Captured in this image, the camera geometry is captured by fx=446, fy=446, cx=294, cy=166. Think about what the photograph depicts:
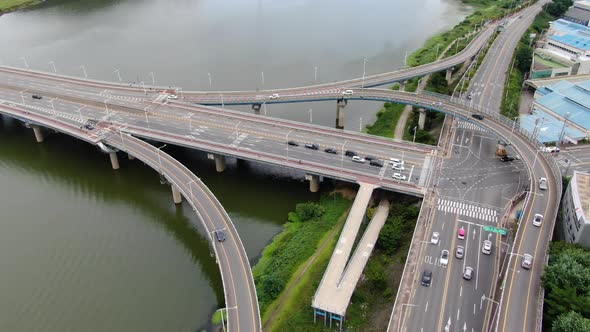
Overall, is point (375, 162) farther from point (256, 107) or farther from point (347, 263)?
point (256, 107)

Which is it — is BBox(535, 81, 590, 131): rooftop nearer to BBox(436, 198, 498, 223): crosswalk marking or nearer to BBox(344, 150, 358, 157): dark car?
BBox(436, 198, 498, 223): crosswalk marking

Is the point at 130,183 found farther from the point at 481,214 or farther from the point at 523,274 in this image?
the point at 523,274

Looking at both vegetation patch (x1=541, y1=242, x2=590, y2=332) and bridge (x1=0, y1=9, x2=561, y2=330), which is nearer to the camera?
vegetation patch (x1=541, y1=242, x2=590, y2=332)

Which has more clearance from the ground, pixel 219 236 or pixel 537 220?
pixel 537 220

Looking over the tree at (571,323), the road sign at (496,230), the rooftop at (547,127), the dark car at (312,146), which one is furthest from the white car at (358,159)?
the tree at (571,323)

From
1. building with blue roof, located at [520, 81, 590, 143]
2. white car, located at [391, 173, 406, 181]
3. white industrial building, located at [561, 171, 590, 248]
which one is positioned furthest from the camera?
building with blue roof, located at [520, 81, 590, 143]

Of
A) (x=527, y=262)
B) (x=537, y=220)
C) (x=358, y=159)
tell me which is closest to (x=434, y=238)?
(x=527, y=262)

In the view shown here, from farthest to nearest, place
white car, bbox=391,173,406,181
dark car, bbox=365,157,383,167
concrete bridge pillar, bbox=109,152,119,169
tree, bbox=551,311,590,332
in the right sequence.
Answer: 1. concrete bridge pillar, bbox=109,152,119,169
2. dark car, bbox=365,157,383,167
3. white car, bbox=391,173,406,181
4. tree, bbox=551,311,590,332

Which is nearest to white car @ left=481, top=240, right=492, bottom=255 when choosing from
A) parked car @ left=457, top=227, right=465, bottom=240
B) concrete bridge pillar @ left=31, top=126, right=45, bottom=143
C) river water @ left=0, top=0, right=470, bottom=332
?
parked car @ left=457, top=227, right=465, bottom=240
